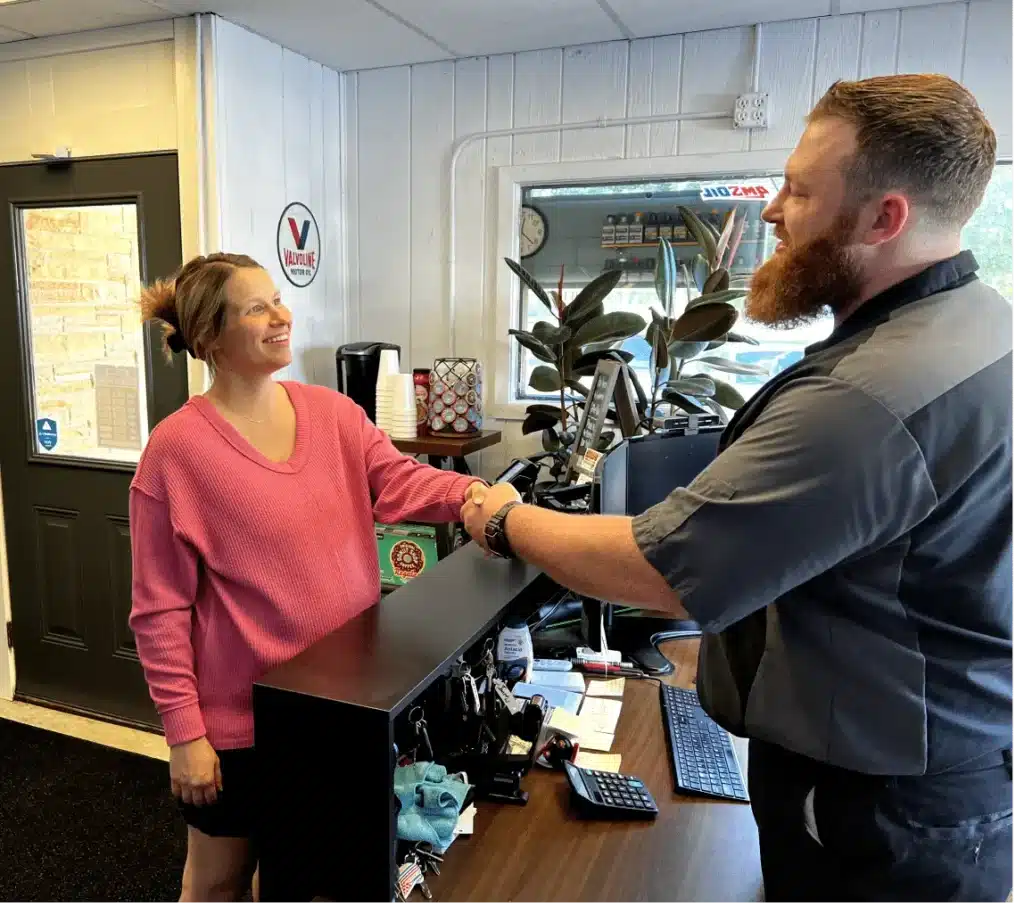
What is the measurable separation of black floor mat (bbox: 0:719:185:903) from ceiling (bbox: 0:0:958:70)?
2503 mm

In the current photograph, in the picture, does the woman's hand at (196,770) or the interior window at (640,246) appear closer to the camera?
the woman's hand at (196,770)

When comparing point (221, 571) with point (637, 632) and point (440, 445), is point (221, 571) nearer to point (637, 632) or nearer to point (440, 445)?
point (637, 632)

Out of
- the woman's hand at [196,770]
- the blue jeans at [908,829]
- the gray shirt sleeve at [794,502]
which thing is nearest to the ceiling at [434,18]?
the gray shirt sleeve at [794,502]

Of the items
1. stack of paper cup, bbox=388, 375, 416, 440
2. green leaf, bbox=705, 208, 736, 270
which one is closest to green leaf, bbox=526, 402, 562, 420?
stack of paper cup, bbox=388, 375, 416, 440

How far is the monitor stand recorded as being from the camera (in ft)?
6.10

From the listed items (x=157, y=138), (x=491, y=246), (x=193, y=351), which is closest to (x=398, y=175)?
(x=491, y=246)

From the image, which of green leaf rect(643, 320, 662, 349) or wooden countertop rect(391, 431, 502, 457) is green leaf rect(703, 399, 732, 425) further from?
wooden countertop rect(391, 431, 502, 457)

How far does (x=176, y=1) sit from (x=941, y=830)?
2803 mm

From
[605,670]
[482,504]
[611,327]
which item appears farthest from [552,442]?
[482,504]

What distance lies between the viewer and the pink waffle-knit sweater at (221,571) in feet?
4.41

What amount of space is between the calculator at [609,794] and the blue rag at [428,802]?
181 mm

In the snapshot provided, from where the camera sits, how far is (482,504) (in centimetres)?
140

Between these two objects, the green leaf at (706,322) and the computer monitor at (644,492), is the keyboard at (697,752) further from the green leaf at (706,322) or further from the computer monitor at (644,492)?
the green leaf at (706,322)

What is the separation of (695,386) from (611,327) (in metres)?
0.33
